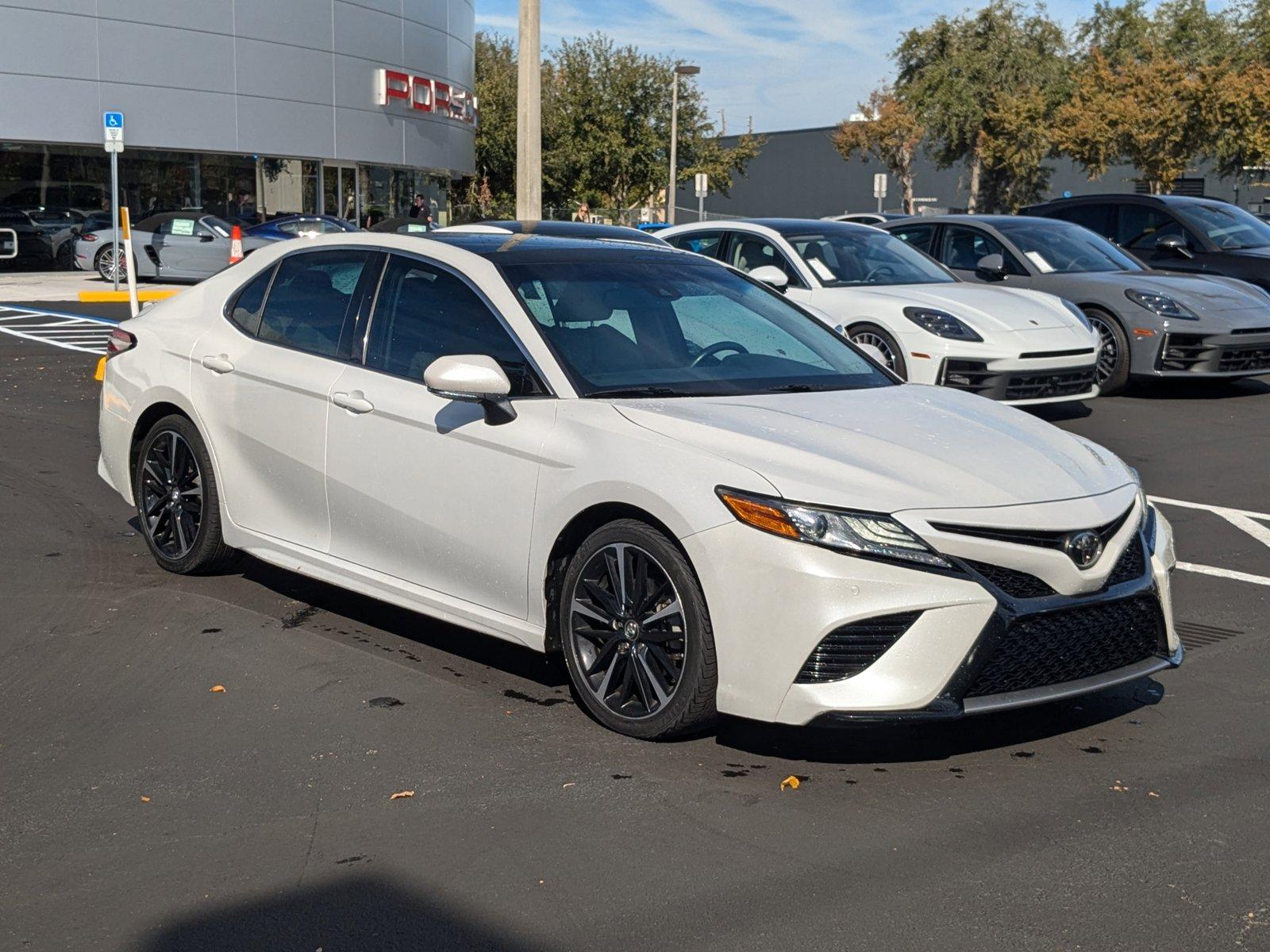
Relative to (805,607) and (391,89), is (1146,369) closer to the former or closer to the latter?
(805,607)

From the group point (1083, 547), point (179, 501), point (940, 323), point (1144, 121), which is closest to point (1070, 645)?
point (1083, 547)

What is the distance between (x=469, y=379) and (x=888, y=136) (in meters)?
60.7

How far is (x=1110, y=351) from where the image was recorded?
1360 cm

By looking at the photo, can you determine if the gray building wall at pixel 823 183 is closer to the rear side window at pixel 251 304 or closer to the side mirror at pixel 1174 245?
the side mirror at pixel 1174 245

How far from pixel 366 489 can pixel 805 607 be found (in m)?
2.01

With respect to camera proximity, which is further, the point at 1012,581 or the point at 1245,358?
the point at 1245,358

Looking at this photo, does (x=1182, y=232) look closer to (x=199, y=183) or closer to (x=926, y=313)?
(x=926, y=313)

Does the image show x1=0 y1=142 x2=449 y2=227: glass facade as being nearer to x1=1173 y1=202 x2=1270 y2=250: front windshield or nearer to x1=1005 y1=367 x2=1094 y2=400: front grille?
x1=1173 y1=202 x2=1270 y2=250: front windshield

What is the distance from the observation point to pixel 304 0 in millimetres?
35250

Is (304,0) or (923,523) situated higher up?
(304,0)

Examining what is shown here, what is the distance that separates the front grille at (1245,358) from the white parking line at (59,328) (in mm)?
11074

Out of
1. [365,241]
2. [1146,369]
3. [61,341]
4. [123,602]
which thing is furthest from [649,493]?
[61,341]

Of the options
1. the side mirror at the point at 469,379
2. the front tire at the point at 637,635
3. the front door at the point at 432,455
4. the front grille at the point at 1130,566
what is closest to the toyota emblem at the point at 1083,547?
the front grille at the point at 1130,566

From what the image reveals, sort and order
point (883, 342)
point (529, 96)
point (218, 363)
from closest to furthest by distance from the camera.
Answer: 1. point (218, 363)
2. point (883, 342)
3. point (529, 96)
